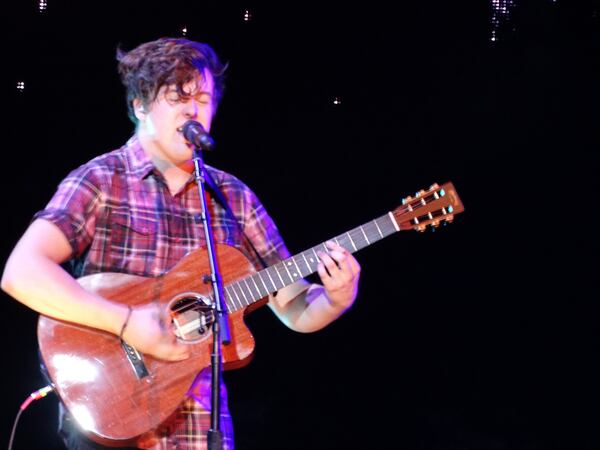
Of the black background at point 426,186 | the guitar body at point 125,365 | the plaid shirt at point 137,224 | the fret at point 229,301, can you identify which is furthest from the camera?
the black background at point 426,186

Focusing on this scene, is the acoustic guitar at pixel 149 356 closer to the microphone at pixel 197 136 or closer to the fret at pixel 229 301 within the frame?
the fret at pixel 229 301

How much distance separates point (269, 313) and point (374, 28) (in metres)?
1.95

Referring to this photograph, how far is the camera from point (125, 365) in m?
2.52

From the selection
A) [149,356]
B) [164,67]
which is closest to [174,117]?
[164,67]

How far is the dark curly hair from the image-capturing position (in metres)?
2.89

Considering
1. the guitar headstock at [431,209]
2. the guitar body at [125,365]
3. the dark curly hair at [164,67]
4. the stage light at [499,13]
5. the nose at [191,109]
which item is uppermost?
the stage light at [499,13]

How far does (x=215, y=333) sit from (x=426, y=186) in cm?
279

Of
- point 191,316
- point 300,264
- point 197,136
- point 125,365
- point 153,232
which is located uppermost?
point 197,136

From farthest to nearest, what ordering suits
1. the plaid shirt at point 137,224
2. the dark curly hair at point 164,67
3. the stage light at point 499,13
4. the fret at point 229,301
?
the stage light at point 499,13
the dark curly hair at point 164,67
the fret at point 229,301
the plaid shirt at point 137,224

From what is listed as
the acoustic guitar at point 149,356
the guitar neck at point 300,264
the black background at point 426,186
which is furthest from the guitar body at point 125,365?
the black background at point 426,186

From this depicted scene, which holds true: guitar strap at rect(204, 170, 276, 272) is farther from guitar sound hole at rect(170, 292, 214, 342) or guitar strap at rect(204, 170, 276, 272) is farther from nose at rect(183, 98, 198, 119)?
guitar sound hole at rect(170, 292, 214, 342)

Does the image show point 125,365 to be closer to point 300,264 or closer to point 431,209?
point 300,264

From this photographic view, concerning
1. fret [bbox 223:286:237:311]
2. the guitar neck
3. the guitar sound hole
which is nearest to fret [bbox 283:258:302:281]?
the guitar neck

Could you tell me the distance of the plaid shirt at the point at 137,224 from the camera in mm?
2564
